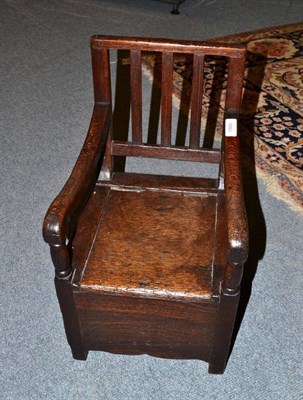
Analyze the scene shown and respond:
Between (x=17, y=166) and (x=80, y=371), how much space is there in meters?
1.11

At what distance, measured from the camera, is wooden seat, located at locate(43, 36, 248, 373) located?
4.45 feet

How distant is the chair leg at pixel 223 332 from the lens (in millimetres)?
1342

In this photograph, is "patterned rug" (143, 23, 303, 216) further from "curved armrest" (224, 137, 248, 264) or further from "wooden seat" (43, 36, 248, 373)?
"curved armrest" (224, 137, 248, 264)

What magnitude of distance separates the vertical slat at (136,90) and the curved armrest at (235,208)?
0.30 m

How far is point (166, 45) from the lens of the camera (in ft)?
4.83

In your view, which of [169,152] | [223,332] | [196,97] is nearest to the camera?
[223,332]

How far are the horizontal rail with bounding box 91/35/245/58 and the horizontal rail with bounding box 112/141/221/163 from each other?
12.4 inches

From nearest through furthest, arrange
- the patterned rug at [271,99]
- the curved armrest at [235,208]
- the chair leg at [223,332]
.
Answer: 1. the curved armrest at [235,208]
2. the chair leg at [223,332]
3. the patterned rug at [271,99]

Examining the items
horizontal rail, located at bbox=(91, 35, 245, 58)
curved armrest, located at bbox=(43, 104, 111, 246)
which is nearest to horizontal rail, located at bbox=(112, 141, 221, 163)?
curved armrest, located at bbox=(43, 104, 111, 246)

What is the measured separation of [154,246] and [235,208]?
1.04ft

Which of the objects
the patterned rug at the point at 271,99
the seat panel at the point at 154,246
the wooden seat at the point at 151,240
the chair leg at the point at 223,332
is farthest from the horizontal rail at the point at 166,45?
the patterned rug at the point at 271,99

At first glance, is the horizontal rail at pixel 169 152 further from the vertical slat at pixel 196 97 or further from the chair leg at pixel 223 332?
the chair leg at pixel 223 332

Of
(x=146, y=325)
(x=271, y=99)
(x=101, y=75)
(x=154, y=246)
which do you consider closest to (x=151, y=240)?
(x=154, y=246)

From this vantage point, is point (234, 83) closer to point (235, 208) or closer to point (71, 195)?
point (235, 208)
